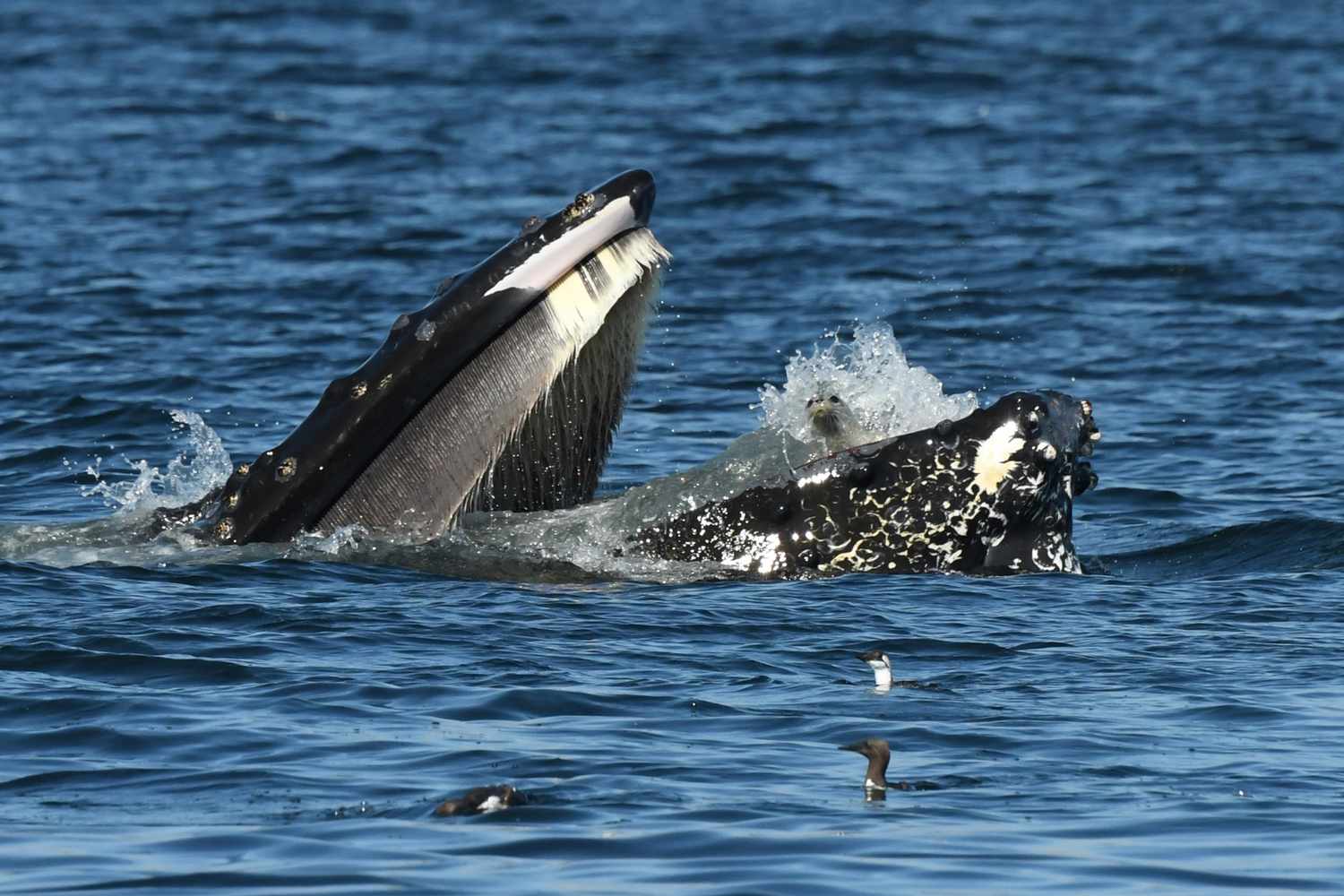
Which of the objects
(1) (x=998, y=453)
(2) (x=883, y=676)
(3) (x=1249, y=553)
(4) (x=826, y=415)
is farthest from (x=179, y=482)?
(3) (x=1249, y=553)

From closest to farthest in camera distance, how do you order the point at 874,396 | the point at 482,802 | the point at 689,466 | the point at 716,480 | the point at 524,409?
1. the point at 482,802
2. the point at 524,409
3. the point at 716,480
4. the point at 874,396
5. the point at 689,466

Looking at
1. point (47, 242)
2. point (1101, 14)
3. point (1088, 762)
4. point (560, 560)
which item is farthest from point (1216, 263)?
point (1101, 14)

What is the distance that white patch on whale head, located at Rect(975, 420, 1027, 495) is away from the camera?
407 inches

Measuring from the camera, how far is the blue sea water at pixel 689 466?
7.96 meters

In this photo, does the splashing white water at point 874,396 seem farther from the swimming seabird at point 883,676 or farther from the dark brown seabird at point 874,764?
the dark brown seabird at point 874,764

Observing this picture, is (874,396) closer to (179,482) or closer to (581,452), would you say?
(581,452)

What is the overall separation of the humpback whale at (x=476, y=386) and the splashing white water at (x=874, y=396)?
91cm

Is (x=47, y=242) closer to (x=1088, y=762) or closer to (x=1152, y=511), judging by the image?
(x=1152, y=511)

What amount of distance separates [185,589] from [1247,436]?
8633 millimetres

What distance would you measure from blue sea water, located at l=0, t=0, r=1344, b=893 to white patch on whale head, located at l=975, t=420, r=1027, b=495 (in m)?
0.70

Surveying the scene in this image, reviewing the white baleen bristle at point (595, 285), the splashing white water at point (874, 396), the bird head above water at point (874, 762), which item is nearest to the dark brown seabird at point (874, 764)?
the bird head above water at point (874, 762)

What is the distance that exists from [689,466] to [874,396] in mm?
4640

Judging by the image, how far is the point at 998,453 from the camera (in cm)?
1034

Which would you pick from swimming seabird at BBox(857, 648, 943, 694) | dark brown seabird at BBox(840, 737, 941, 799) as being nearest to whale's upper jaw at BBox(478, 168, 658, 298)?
swimming seabird at BBox(857, 648, 943, 694)
